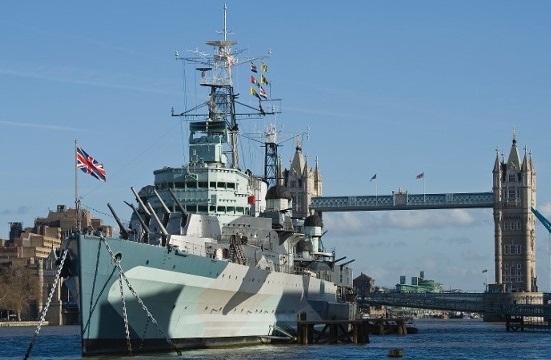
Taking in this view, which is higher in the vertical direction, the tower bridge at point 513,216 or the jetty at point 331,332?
the tower bridge at point 513,216

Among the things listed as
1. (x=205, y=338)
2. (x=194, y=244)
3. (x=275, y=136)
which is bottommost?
(x=205, y=338)

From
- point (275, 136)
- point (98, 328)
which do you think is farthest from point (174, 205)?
point (275, 136)

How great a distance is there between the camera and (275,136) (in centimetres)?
9319

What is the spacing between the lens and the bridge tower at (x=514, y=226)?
17538cm

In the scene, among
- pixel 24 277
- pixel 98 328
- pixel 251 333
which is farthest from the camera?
pixel 24 277

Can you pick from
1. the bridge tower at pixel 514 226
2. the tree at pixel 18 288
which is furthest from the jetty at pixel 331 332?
the bridge tower at pixel 514 226

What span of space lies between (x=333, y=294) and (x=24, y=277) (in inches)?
3781

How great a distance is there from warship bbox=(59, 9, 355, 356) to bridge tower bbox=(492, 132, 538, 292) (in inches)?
3740

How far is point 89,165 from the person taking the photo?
1948 inches

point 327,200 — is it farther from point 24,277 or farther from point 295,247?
point 295,247


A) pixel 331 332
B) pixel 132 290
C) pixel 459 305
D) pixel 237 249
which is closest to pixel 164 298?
pixel 132 290

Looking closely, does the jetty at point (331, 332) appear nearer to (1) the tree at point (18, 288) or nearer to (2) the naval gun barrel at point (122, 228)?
(2) the naval gun barrel at point (122, 228)

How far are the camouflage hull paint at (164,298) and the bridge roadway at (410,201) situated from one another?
339 ft

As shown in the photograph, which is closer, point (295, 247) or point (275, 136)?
point (295, 247)
